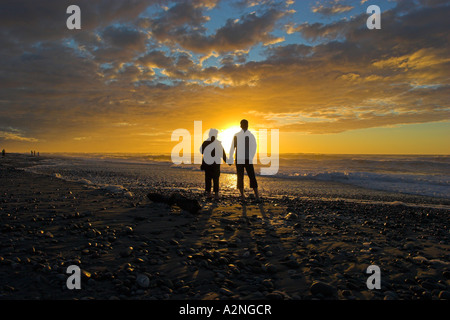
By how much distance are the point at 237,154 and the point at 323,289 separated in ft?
24.8

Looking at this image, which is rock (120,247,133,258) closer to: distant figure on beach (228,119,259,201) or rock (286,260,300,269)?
rock (286,260,300,269)

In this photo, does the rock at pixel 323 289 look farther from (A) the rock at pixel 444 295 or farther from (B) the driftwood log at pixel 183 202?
(B) the driftwood log at pixel 183 202

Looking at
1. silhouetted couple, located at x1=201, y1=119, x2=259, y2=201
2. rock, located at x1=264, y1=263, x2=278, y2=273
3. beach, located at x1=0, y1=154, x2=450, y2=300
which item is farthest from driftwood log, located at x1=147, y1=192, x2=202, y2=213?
rock, located at x1=264, y1=263, x2=278, y2=273

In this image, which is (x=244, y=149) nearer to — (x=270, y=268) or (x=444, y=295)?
(x=270, y=268)

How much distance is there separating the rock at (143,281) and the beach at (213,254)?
0.05 feet

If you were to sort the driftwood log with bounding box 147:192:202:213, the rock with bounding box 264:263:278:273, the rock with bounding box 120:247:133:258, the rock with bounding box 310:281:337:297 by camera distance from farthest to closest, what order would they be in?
the driftwood log with bounding box 147:192:202:213 < the rock with bounding box 120:247:133:258 < the rock with bounding box 264:263:278:273 < the rock with bounding box 310:281:337:297

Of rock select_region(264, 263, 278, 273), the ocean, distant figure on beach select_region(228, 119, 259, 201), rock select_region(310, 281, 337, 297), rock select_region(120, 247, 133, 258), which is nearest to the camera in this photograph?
rock select_region(310, 281, 337, 297)

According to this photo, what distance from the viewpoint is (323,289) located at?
3.71 m

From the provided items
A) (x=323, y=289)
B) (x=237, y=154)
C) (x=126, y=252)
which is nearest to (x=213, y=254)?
(x=126, y=252)

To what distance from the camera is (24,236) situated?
5.48 meters

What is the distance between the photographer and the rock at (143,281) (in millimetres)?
3713

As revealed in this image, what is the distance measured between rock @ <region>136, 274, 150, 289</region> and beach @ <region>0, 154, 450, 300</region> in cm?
2

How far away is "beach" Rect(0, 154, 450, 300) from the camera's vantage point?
3.71 meters
